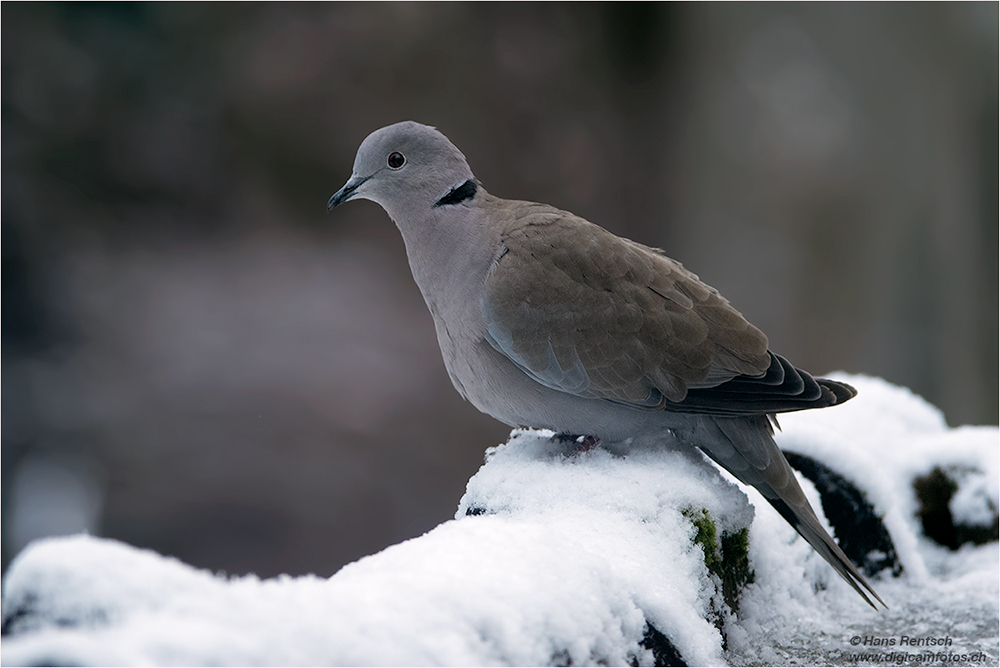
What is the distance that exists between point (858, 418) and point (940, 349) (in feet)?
11.9

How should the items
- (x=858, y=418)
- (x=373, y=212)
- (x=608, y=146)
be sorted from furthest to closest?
1. (x=608, y=146)
2. (x=373, y=212)
3. (x=858, y=418)

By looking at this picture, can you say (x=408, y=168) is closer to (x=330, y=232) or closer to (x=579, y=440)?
(x=579, y=440)

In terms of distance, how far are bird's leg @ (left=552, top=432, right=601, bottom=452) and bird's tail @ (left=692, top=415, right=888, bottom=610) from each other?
0.20 m

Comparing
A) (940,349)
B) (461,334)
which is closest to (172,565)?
(461,334)

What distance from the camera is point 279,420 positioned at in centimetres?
457

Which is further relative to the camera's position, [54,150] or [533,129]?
[533,129]

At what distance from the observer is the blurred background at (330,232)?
442 cm

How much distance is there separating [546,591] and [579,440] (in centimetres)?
87

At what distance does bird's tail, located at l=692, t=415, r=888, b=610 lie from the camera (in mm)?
1394

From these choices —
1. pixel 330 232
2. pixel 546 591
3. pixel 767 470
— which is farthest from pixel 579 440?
pixel 330 232

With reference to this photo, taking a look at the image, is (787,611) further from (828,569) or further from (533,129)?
(533,129)

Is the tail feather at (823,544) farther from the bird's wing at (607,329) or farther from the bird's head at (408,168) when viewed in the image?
the bird's head at (408,168)

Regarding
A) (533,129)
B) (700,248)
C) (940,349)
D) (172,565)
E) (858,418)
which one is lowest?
(172,565)

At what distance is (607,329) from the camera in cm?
150
